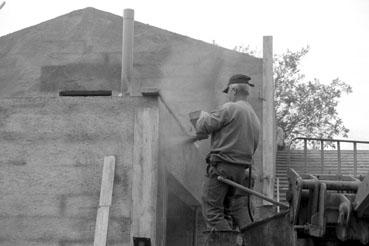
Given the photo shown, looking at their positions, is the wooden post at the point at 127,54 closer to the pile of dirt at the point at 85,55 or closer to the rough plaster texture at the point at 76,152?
the rough plaster texture at the point at 76,152

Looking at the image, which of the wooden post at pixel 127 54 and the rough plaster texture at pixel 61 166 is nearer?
the rough plaster texture at pixel 61 166

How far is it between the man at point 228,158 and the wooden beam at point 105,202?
2.85 feet

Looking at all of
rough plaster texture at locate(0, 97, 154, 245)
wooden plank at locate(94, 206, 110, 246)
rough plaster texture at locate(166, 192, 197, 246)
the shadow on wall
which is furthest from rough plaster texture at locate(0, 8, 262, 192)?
wooden plank at locate(94, 206, 110, 246)

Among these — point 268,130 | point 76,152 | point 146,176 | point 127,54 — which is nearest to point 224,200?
point 146,176

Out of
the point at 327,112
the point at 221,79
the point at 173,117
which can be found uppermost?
the point at 327,112

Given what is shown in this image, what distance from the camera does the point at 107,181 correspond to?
645 centimetres

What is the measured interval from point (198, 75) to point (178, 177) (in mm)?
3029

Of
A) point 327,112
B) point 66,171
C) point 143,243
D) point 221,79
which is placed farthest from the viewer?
point 327,112

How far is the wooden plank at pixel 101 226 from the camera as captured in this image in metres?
6.21

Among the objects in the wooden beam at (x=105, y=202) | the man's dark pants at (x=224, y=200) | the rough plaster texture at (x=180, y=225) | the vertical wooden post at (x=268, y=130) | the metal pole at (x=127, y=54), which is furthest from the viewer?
the vertical wooden post at (x=268, y=130)

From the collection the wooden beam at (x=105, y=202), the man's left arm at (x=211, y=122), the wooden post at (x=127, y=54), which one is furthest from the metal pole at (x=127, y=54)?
the man's left arm at (x=211, y=122)

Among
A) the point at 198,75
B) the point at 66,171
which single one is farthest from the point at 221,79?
the point at 66,171

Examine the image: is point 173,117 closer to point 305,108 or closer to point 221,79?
point 221,79

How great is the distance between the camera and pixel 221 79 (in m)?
9.97
